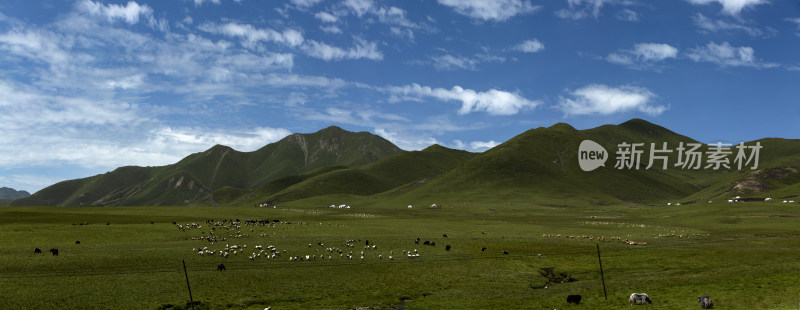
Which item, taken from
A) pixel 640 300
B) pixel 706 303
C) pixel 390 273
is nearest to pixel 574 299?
pixel 640 300

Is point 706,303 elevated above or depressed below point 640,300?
above

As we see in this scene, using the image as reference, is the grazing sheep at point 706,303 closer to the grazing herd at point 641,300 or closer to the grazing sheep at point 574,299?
the grazing herd at point 641,300

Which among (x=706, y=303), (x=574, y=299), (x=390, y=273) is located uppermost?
(x=706, y=303)

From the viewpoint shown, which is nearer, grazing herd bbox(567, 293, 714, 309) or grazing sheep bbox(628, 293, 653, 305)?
grazing herd bbox(567, 293, 714, 309)

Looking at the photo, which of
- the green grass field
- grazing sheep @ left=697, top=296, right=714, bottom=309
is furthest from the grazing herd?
the green grass field

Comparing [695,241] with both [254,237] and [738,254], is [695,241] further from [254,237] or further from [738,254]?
[254,237]

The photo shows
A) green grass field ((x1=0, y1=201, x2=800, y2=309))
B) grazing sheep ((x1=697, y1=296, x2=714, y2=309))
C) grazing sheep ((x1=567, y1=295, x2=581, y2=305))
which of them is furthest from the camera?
green grass field ((x1=0, y1=201, x2=800, y2=309))

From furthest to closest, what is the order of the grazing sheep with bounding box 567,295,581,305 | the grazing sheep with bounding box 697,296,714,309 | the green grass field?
the green grass field
the grazing sheep with bounding box 567,295,581,305
the grazing sheep with bounding box 697,296,714,309

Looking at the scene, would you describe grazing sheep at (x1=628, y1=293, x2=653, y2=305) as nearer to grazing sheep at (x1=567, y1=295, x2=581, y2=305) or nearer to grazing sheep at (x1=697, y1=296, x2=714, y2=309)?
grazing sheep at (x1=697, y1=296, x2=714, y2=309)

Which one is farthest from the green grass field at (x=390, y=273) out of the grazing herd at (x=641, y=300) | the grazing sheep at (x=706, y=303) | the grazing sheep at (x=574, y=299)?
the grazing sheep at (x=706, y=303)

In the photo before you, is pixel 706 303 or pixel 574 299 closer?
pixel 706 303

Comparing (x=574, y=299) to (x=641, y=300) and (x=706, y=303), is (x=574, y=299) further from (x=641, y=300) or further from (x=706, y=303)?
(x=706, y=303)

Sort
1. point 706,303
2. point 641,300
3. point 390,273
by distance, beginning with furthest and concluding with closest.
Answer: point 390,273, point 641,300, point 706,303

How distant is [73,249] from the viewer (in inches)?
2184
